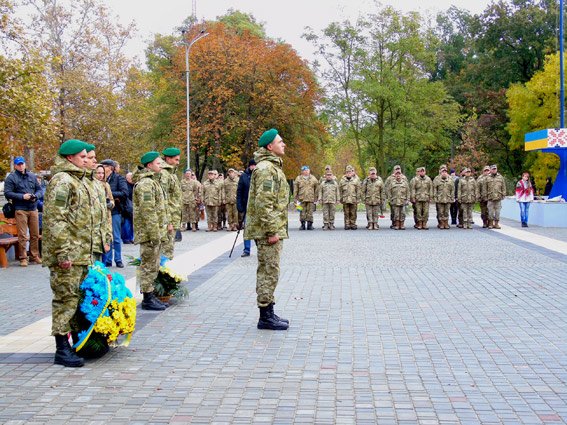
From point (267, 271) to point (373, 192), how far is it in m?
17.6

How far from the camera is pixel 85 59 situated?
134ft

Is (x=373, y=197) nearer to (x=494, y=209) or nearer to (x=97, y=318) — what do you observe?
(x=494, y=209)

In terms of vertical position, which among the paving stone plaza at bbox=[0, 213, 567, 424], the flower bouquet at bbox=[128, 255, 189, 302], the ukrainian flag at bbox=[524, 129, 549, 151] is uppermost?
the ukrainian flag at bbox=[524, 129, 549, 151]

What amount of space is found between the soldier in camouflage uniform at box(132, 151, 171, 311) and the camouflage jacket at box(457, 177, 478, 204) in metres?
16.7

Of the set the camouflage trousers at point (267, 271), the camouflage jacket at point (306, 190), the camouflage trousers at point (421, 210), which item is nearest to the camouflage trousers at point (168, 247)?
the camouflage trousers at point (267, 271)

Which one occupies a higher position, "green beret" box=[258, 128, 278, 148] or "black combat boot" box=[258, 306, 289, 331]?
"green beret" box=[258, 128, 278, 148]

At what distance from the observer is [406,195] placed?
25.2 meters

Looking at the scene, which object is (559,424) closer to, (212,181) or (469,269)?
(469,269)

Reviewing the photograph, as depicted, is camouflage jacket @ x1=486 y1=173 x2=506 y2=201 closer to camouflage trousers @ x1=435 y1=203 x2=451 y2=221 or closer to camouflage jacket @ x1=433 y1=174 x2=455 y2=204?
camouflage jacket @ x1=433 y1=174 x2=455 y2=204

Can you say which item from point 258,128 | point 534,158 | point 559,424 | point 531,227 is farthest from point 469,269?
point 534,158

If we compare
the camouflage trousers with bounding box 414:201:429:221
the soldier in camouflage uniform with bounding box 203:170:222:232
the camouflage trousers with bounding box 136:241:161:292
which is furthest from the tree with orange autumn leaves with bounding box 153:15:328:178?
the camouflage trousers with bounding box 136:241:161:292

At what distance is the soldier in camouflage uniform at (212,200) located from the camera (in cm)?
2542

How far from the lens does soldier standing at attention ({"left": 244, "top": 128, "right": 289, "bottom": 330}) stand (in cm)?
824

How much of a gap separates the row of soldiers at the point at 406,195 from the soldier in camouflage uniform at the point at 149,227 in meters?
15.5
